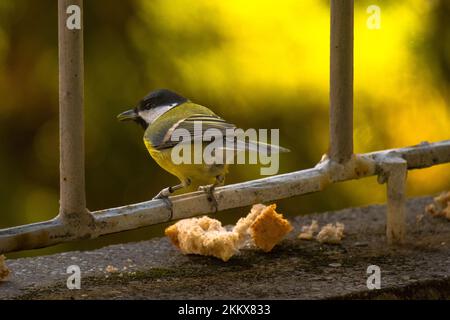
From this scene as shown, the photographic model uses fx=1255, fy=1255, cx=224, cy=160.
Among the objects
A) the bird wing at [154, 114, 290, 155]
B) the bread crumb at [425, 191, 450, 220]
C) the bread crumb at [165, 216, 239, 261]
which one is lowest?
the bread crumb at [165, 216, 239, 261]

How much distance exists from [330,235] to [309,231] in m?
0.11

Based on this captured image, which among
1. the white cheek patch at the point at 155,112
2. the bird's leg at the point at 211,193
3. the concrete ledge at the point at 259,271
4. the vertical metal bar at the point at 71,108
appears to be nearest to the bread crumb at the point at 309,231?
the concrete ledge at the point at 259,271

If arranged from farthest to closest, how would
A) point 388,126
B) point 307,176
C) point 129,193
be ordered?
point 388,126
point 129,193
point 307,176

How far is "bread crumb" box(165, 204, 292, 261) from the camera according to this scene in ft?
12.4

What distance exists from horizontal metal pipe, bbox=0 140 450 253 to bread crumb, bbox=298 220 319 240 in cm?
30

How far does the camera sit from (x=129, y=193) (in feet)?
14.4

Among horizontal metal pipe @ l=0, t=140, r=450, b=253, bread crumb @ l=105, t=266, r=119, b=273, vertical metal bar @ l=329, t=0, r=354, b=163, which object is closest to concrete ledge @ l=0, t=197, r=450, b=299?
bread crumb @ l=105, t=266, r=119, b=273

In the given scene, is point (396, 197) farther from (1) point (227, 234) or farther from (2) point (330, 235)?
(1) point (227, 234)

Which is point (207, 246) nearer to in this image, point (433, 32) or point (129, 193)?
point (129, 193)

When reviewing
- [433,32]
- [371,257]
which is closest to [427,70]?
[433,32]

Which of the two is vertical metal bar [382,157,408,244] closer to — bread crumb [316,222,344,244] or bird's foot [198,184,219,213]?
bread crumb [316,222,344,244]

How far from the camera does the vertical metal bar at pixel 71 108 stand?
3.32 metres

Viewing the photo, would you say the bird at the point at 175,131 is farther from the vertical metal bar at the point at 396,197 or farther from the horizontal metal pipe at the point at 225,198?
the vertical metal bar at the point at 396,197
